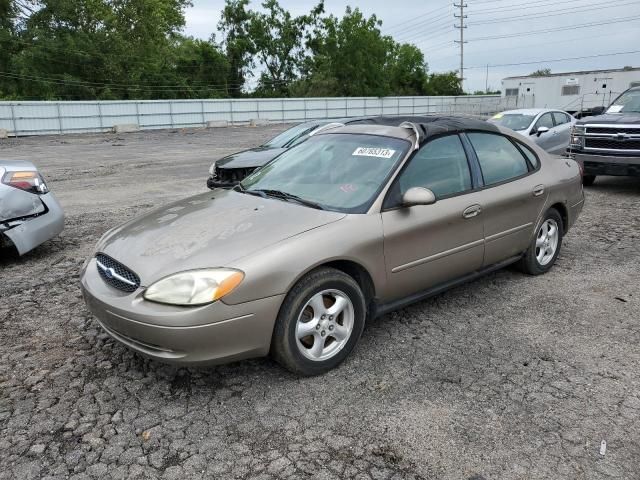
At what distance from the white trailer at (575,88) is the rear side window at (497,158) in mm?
33368

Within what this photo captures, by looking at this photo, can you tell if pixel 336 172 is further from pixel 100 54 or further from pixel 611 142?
pixel 100 54

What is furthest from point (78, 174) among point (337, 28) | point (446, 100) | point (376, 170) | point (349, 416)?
point (337, 28)

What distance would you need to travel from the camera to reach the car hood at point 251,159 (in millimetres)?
8953

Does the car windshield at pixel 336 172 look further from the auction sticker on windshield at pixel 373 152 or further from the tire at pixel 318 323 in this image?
the tire at pixel 318 323

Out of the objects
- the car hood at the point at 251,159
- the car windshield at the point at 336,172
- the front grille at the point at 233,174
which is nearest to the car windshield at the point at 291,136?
Result: the car hood at the point at 251,159

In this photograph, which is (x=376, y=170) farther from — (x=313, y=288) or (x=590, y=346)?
(x=590, y=346)

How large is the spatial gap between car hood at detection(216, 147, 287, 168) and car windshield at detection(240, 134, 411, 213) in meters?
4.48

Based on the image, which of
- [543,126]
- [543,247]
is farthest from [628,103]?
[543,247]

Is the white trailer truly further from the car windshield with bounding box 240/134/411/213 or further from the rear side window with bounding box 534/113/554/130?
the car windshield with bounding box 240/134/411/213

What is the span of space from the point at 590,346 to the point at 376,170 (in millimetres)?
1915

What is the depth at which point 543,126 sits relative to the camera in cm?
1196

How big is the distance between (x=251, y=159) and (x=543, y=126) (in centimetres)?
679

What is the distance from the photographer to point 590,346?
3.74 metres

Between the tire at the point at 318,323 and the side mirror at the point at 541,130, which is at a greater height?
the side mirror at the point at 541,130
